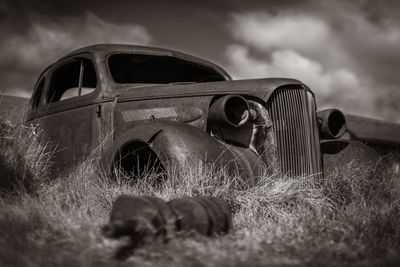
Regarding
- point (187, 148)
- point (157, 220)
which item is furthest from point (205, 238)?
point (187, 148)

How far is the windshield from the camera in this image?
4.68m

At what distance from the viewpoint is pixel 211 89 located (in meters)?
3.79

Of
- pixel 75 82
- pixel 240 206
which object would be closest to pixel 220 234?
pixel 240 206

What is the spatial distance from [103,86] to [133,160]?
0.83m

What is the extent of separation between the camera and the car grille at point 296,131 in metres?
3.71

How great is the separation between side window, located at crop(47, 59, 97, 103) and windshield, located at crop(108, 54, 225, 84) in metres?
0.29

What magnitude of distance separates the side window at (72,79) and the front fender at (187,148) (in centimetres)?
144

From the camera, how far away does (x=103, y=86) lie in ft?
14.2

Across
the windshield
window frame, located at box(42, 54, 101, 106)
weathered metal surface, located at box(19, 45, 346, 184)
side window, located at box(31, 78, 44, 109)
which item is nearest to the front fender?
weathered metal surface, located at box(19, 45, 346, 184)

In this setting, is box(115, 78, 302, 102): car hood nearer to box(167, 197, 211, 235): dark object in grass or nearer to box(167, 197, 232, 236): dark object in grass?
box(167, 197, 232, 236): dark object in grass

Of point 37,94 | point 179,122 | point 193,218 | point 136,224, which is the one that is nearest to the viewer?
point 136,224

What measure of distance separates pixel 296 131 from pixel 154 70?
5.80ft

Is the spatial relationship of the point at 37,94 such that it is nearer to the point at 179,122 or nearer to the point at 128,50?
the point at 128,50

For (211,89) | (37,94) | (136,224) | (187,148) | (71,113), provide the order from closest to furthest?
(136,224) → (187,148) → (211,89) → (71,113) → (37,94)
